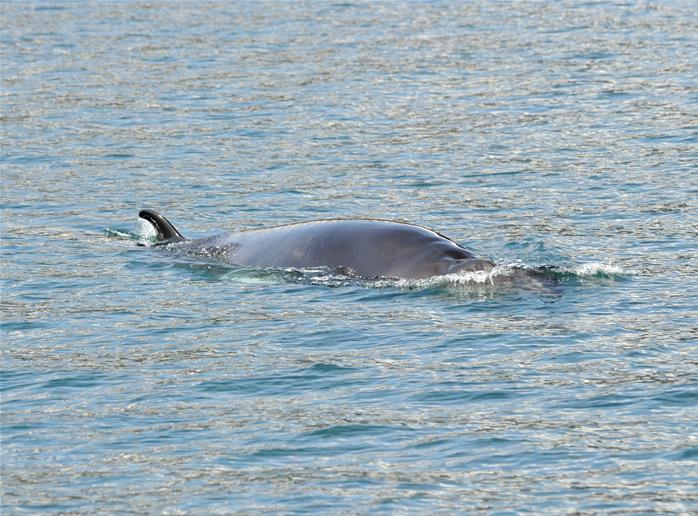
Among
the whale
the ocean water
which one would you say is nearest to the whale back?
the whale

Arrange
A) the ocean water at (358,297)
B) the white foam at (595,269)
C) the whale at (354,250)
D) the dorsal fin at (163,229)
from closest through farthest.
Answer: the ocean water at (358,297), the whale at (354,250), the white foam at (595,269), the dorsal fin at (163,229)

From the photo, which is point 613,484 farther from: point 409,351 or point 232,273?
point 232,273

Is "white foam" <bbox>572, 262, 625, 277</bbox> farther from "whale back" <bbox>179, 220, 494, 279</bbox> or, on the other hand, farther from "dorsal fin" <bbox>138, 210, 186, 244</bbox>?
"dorsal fin" <bbox>138, 210, 186, 244</bbox>

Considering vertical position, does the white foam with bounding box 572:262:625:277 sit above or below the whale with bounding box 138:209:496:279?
below

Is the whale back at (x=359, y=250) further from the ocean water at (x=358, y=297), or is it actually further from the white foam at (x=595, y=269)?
the white foam at (x=595, y=269)

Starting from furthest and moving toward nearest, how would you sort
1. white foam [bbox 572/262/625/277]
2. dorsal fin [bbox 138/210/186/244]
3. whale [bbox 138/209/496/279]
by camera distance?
dorsal fin [bbox 138/210/186/244]
white foam [bbox 572/262/625/277]
whale [bbox 138/209/496/279]

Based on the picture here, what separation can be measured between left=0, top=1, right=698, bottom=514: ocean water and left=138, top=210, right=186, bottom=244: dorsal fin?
29cm

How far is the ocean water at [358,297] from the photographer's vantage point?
33.6 feet

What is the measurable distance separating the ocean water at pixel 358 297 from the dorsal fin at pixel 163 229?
11.5 inches

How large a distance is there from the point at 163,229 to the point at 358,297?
13.5 ft

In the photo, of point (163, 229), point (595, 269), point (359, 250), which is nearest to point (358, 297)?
point (359, 250)

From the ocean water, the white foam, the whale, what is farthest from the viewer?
the white foam

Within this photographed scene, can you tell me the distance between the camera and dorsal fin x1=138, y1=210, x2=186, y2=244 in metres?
18.0

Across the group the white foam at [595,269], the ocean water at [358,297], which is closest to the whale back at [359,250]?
the ocean water at [358,297]
